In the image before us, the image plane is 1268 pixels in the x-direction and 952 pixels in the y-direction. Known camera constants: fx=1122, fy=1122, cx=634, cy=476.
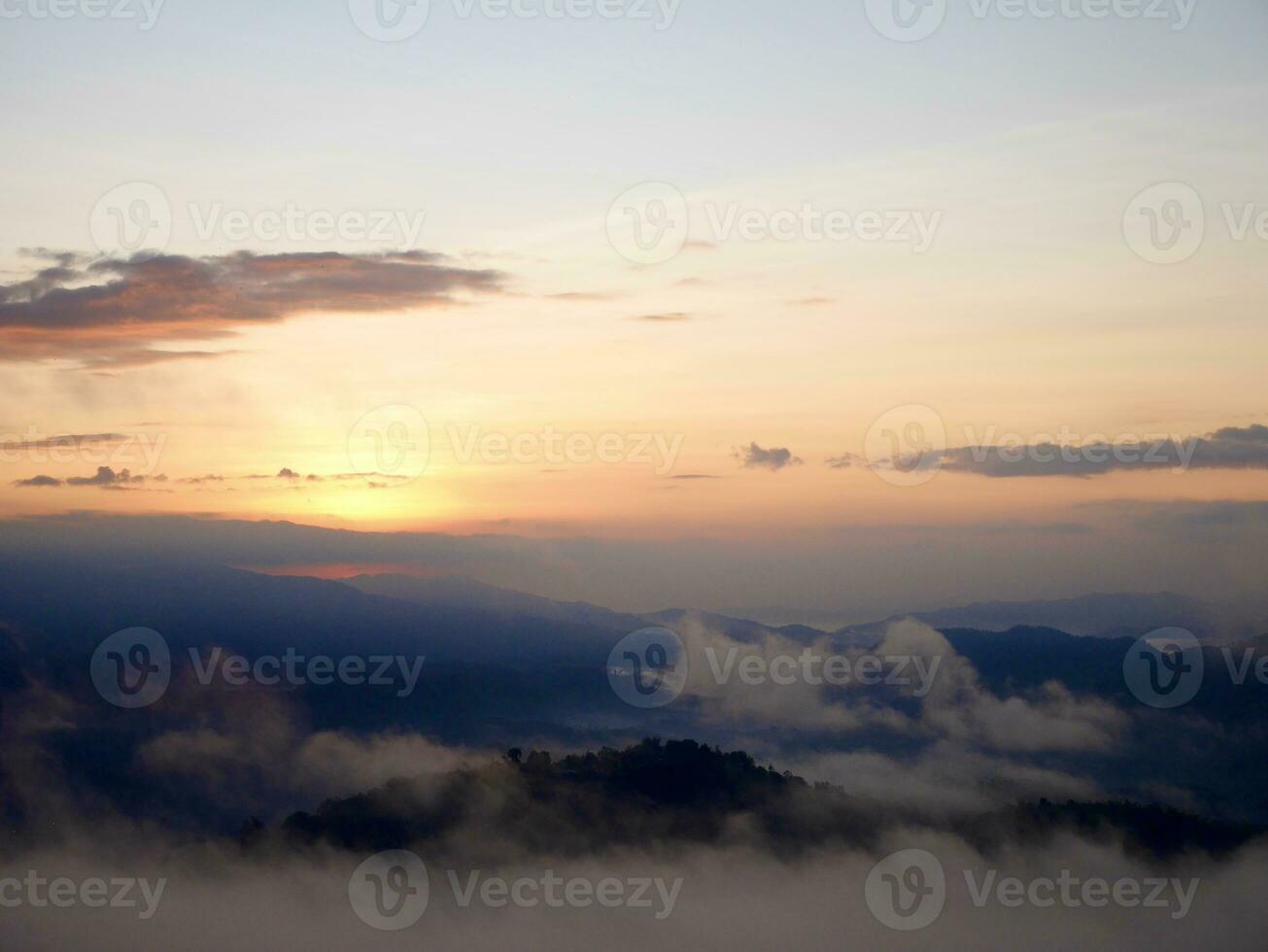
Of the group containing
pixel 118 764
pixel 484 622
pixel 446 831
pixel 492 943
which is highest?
pixel 484 622

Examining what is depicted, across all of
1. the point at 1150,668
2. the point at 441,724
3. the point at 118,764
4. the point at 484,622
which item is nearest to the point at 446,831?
the point at 441,724

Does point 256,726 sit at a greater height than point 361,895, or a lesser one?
greater

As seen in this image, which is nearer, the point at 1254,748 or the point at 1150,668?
the point at 1254,748

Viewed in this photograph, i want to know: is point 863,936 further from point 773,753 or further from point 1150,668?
point 1150,668

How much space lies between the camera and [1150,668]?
124062mm

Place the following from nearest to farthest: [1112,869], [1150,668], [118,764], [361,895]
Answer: [1112,869]
[118,764]
[361,895]
[1150,668]

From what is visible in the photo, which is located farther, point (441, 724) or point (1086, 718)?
point (1086, 718)

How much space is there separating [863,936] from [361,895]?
50874 mm

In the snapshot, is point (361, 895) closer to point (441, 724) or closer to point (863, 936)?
point (441, 724)

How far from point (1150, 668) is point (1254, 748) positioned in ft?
52.2

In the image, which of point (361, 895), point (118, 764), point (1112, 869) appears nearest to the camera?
point (1112, 869)

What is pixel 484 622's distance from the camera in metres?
114

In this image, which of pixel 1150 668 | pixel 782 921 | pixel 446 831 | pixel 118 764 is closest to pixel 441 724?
pixel 446 831

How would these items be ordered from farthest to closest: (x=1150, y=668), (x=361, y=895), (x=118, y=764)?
(x=1150, y=668) → (x=361, y=895) → (x=118, y=764)
